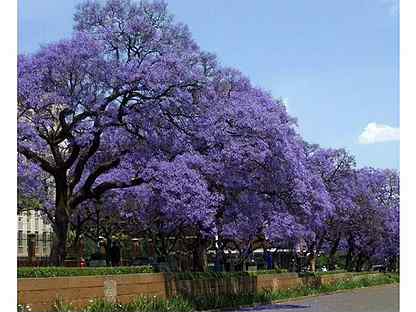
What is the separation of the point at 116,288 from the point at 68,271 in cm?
141

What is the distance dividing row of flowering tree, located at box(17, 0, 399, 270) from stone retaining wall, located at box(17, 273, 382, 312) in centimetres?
154

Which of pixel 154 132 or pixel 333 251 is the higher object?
pixel 154 132

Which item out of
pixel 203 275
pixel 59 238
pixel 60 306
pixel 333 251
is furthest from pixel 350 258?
pixel 60 306

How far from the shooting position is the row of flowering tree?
53.9ft

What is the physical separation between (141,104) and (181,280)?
5.02 m

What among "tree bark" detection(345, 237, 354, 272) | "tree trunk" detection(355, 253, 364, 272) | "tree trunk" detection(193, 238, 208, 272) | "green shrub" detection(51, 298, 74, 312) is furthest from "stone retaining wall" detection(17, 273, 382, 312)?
"tree trunk" detection(355, 253, 364, 272)

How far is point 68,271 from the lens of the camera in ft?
51.7

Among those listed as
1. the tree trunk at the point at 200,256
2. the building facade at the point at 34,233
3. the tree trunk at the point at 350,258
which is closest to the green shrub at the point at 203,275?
the tree trunk at the point at 200,256

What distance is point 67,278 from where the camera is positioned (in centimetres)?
1534

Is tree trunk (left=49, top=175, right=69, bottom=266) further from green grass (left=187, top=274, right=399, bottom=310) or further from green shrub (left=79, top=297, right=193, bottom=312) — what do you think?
green grass (left=187, top=274, right=399, bottom=310)

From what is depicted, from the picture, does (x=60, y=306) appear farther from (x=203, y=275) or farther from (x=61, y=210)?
(x=203, y=275)

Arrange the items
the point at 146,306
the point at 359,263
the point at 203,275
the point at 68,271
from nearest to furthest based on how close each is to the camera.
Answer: the point at 68,271
the point at 146,306
the point at 203,275
the point at 359,263
